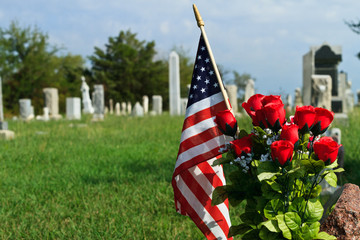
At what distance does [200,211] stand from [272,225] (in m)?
0.82

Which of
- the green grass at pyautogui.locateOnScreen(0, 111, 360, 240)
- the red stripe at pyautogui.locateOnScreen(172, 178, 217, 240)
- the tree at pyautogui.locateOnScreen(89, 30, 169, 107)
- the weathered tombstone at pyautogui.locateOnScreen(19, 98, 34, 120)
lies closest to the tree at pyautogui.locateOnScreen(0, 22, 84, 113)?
the tree at pyautogui.locateOnScreen(89, 30, 169, 107)

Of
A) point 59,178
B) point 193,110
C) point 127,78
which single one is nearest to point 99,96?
point 59,178

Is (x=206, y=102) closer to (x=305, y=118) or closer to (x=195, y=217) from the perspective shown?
(x=305, y=118)

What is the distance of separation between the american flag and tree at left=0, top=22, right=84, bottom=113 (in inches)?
1100

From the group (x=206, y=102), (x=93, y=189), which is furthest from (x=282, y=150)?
(x=93, y=189)

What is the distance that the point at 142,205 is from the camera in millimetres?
4492

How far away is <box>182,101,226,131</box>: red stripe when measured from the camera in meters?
2.72

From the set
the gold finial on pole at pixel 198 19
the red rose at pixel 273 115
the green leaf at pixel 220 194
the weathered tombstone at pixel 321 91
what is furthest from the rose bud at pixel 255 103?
the weathered tombstone at pixel 321 91

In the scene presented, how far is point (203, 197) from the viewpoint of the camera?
9.13 feet

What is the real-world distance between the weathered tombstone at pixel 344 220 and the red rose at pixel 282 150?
653 mm

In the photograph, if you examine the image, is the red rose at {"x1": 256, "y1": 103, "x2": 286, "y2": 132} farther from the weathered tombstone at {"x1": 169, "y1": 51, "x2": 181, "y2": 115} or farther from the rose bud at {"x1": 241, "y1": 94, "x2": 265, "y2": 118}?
the weathered tombstone at {"x1": 169, "y1": 51, "x2": 181, "y2": 115}

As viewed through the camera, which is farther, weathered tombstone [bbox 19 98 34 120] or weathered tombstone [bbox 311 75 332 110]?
weathered tombstone [bbox 19 98 34 120]

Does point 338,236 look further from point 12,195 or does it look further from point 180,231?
point 12,195

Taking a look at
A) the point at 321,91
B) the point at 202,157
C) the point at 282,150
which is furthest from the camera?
the point at 321,91
